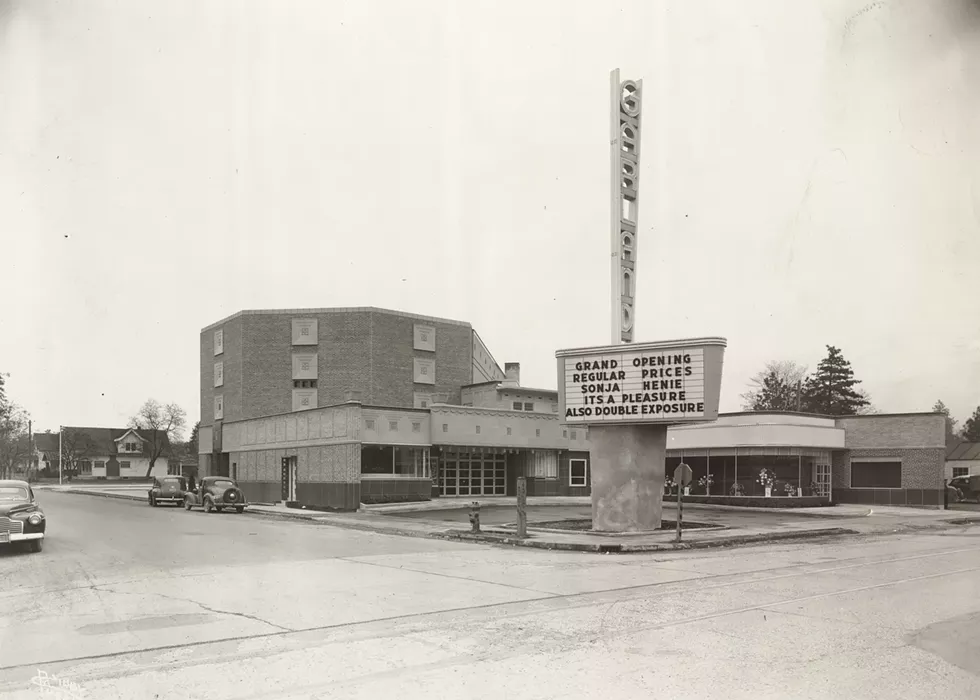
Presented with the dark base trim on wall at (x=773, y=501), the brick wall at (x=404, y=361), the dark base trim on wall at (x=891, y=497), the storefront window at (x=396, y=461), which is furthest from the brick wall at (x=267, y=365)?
the dark base trim on wall at (x=891, y=497)

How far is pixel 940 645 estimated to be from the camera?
8781mm

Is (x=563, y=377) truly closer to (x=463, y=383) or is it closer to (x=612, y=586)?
(x=612, y=586)

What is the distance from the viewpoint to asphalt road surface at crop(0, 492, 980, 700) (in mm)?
7234

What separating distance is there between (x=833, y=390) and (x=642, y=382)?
73074 millimetres

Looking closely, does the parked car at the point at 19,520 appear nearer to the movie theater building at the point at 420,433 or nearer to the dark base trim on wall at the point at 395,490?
the movie theater building at the point at 420,433

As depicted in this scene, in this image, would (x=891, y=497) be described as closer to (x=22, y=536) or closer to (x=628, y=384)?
(x=628, y=384)

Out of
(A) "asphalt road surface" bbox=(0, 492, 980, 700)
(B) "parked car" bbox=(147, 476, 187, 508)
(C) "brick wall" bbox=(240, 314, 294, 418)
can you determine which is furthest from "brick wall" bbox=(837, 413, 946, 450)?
(B) "parked car" bbox=(147, 476, 187, 508)

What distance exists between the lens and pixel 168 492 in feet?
143

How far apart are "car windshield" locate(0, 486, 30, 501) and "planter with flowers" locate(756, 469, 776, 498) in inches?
1378

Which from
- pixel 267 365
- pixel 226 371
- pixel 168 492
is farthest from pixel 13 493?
pixel 226 371

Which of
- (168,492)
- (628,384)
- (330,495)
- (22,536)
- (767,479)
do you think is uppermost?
(628,384)

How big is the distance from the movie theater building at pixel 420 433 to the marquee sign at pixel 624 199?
54.4 feet

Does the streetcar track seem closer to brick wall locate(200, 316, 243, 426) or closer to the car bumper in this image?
the car bumper

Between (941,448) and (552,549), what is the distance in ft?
104
